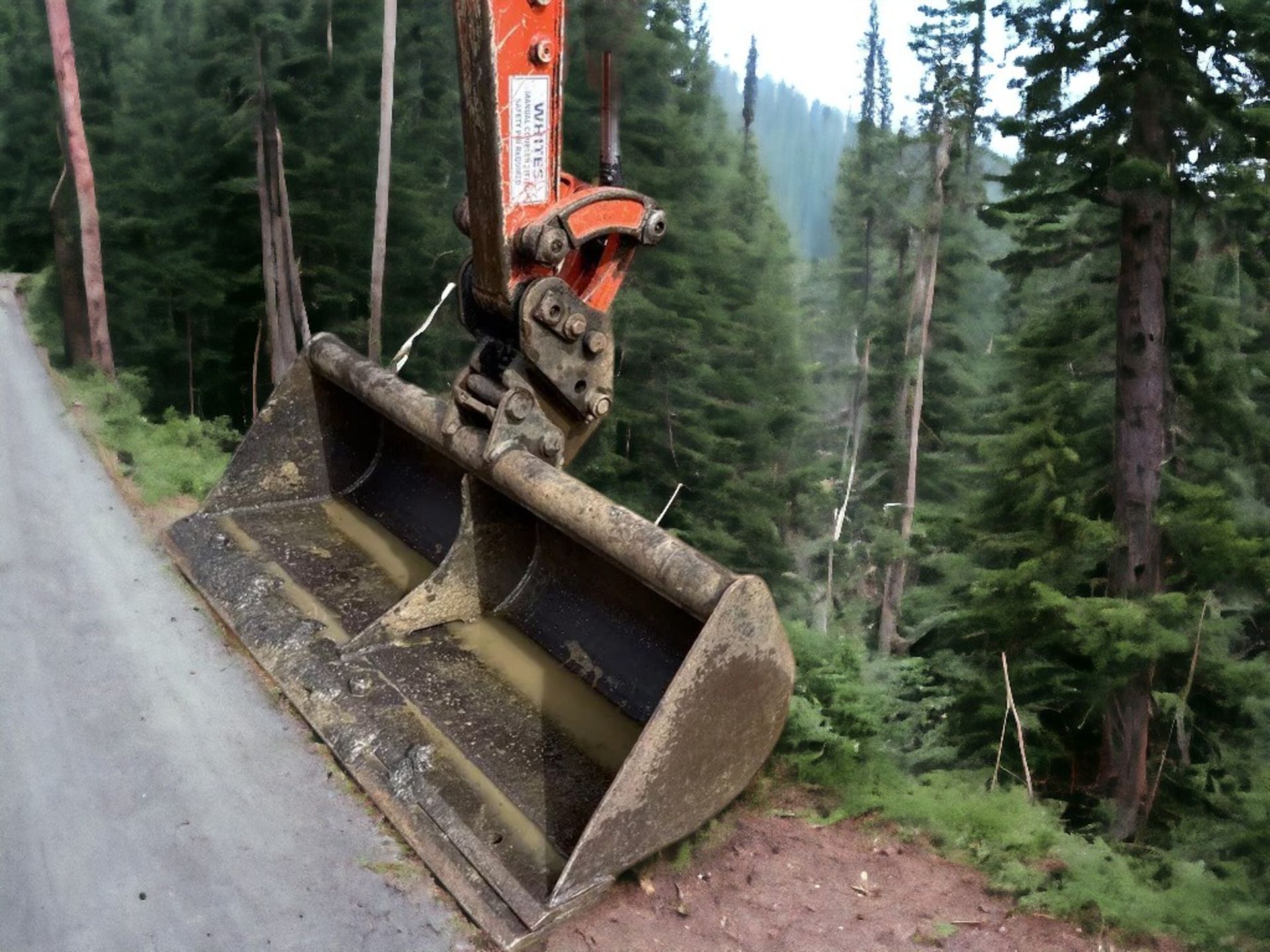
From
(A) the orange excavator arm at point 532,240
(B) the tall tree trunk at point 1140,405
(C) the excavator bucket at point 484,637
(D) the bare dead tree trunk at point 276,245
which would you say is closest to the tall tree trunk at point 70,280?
(D) the bare dead tree trunk at point 276,245

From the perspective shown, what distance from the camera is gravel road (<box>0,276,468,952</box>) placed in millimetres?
3266

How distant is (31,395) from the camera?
11.1 metres

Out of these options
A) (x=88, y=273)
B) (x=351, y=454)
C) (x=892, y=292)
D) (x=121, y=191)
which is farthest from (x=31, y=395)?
(x=892, y=292)

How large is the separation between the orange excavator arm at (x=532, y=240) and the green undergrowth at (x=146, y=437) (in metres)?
2.51

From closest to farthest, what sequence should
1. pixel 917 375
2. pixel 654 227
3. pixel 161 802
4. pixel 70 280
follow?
pixel 161 802 → pixel 654 227 → pixel 70 280 → pixel 917 375

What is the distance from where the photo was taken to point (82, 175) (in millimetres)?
12281

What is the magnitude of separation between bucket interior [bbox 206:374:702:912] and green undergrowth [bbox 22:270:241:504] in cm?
98

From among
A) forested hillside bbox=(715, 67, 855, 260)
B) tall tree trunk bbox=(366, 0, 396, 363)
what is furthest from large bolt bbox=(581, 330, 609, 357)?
forested hillside bbox=(715, 67, 855, 260)

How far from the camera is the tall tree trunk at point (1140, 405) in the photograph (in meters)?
8.46

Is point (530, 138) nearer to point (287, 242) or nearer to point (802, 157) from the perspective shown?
point (287, 242)

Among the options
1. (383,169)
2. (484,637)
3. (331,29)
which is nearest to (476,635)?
(484,637)

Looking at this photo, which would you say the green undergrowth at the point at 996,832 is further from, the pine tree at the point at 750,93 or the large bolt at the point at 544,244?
the pine tree at the point at 750,93

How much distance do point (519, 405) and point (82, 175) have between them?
33.6 feet

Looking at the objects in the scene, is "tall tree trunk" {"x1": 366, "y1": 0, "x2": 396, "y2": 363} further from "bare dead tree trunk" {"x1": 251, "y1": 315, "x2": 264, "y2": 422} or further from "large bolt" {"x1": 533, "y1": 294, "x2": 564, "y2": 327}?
"large bolt" {"x1": 533, "y1": 294, "x2": 564, "y2": 327}
